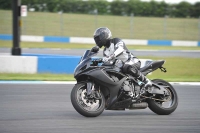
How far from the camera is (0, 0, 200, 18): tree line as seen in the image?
105 ft

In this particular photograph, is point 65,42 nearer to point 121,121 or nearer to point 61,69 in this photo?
point 61,69

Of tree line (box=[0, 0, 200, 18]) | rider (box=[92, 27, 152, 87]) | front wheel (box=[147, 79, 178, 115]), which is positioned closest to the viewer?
rider (box=[92, 27, 152, 87])

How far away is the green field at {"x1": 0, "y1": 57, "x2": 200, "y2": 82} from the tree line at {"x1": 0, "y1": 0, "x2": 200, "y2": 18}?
1374 cm

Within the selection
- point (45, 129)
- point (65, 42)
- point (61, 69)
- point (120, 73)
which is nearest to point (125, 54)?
point (120, 73)

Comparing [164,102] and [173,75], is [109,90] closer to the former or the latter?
[164,102]

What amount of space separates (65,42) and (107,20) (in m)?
5.01

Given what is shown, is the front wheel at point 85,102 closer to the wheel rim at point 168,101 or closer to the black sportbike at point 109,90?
the black sportbike at point 109,90

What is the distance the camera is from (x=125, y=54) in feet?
23.3

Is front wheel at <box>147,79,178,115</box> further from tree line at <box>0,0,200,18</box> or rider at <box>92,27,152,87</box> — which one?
tree line at <box>0,0,200,18</box>

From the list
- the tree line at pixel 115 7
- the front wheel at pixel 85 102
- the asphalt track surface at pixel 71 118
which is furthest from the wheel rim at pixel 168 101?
the tree line at pixel 115 7

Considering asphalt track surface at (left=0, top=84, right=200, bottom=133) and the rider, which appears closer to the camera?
asphalt track surface at (left=0, top=84, right=200, bottom=133)

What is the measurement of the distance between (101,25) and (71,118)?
82.2 feet

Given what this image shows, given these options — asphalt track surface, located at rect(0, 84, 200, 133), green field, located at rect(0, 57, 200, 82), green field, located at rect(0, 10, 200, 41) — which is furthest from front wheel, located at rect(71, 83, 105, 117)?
green field, located at rect(0, 10, 200, 41)

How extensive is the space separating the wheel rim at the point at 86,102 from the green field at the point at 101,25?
72.6ft
